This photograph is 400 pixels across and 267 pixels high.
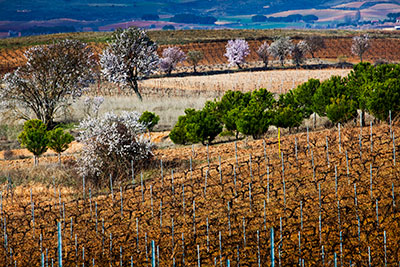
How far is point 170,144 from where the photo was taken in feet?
90.3

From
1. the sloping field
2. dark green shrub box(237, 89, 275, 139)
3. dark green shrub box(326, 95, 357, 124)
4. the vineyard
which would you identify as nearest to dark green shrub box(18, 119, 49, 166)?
the vineyard

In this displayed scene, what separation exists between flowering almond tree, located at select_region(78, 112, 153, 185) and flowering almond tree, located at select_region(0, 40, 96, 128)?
16.2 m

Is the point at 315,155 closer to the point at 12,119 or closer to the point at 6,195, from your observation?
the point at 6,195

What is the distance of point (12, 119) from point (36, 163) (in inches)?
510

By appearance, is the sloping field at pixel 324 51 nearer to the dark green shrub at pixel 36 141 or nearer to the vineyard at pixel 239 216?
the dark green shrub at pixel 36 141

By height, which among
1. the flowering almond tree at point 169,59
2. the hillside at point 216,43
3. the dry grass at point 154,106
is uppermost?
the hillside at point 216,43

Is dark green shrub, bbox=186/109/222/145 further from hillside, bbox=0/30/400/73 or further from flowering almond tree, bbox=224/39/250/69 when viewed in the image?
hillside, bbox=0/30/400/73

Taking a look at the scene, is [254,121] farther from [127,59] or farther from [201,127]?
[127,59]

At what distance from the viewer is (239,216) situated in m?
14.2

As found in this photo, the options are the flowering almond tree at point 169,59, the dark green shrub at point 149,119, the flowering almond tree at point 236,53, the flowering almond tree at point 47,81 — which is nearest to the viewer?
the dark green shrub at point 149,119

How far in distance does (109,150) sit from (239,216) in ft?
25.4

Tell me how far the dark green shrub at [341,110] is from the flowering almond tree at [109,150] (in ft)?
25.8

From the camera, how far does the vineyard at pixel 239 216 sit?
12320mm

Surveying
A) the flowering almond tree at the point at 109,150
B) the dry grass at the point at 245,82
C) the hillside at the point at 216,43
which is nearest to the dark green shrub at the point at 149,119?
the flowering almond tree at the point at 109,150
